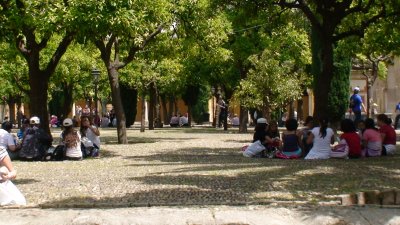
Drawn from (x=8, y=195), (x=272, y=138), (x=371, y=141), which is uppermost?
(x=272, y=138)

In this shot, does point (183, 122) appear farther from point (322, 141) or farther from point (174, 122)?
point (322, 141)

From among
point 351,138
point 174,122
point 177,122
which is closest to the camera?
point 351,138

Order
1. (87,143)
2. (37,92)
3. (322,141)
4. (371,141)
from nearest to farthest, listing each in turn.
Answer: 1. (322,141)
2. (371,141)
3. (87,143)
4. (37,92)

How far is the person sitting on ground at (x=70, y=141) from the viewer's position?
1623 cm

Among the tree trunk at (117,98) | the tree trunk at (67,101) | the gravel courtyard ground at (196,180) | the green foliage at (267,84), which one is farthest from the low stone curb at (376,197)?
the tree trunk at (67,101)

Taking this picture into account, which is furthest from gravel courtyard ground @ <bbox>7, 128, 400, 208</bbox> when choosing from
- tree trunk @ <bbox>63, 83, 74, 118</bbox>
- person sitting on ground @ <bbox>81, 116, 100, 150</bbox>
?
tree trunk @ <bbox>63, 83, 74, 118</bbox>

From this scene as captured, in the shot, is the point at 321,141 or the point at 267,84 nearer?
the point at 321,141

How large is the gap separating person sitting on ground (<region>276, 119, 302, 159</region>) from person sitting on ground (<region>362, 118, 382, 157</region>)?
5.44 ft

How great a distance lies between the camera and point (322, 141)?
1534cm

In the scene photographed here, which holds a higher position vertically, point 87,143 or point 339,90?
point 339,90

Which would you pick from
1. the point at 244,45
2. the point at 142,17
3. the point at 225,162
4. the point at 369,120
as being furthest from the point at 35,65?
the point at 244,45

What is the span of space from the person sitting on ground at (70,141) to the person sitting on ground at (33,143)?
55 centimetres

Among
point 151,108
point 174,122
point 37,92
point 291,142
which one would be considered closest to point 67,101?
point 151,108

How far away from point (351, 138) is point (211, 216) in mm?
8570
